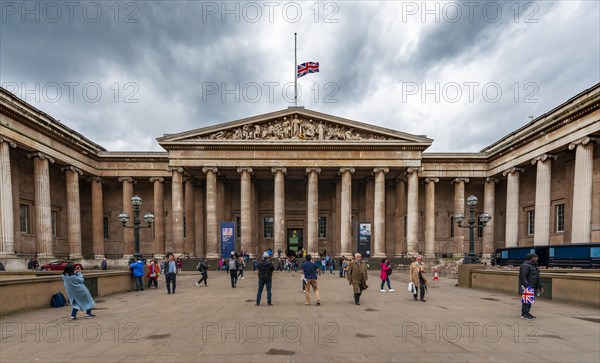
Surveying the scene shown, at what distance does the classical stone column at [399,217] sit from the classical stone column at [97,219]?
107ft

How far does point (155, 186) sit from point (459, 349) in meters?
35.8

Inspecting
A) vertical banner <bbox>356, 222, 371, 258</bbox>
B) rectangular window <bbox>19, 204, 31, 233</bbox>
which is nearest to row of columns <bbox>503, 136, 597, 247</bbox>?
vertical banner <bbox>356, 222, 371, 258</bbox>

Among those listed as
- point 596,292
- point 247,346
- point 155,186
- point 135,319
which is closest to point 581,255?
point 596,292

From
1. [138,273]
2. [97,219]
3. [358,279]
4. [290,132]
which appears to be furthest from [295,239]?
[358,279]

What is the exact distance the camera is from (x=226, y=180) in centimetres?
3709

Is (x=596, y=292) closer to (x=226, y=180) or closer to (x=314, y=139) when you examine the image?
(x=314, y=139)

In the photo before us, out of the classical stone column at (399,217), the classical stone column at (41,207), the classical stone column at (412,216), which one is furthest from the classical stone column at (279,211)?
the classical stone column at (41,207)

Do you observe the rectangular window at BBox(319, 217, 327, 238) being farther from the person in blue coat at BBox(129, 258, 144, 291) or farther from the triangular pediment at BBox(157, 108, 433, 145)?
the person in blue coat at BBox(129, 258, 144, 291)

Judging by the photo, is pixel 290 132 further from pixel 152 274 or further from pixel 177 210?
pixel 152 274

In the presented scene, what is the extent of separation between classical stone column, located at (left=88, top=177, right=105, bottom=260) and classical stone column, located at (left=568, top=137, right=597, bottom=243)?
4393 centimetres

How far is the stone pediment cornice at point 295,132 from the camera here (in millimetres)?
31453

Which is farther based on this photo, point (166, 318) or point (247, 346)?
point (166, 318)

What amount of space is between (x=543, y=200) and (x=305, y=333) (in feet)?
94.6

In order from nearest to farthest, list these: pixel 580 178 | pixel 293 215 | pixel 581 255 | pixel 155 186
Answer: pixel 581 255 → pixel 580 178 → pixel 155 186 → pixel 293 215
